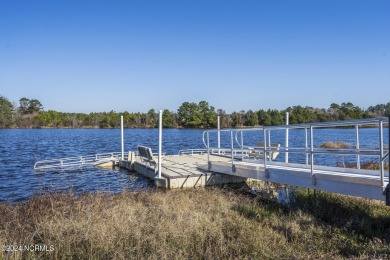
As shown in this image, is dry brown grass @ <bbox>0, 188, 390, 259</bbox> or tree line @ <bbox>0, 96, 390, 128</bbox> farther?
tree line @ <bbox>0, 96, 390, 128</bbox>

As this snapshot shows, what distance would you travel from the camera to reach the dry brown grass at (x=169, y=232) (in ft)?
16.4

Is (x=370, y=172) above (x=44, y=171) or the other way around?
above

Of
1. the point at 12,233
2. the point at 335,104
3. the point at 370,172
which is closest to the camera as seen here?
the point at 12,233

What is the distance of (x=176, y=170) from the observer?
12.9 meters

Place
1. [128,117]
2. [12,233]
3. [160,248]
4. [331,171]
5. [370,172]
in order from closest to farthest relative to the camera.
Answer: [160,248]
[12,233]
[370,172]
[331,171]
[128,117]

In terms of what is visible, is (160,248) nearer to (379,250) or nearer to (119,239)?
(119,239)

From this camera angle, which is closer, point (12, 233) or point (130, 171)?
point (12, 233)

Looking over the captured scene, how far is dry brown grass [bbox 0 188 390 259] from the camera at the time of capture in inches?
197

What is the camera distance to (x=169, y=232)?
573cm

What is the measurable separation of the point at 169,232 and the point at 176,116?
4517 inches

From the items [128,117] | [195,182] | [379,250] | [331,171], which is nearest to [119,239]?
[379,250]

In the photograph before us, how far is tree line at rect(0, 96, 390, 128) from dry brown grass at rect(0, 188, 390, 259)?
8200 centimetres

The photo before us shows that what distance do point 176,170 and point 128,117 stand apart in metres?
120

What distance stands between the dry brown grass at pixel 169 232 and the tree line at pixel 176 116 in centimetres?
8200
